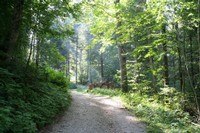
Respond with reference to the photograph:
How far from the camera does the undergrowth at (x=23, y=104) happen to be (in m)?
3.79

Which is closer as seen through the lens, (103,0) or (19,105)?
(19,105)

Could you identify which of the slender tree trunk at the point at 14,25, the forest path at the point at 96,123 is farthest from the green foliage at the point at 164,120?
the slender tree trunk at the point at 14,25

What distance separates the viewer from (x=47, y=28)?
739cm

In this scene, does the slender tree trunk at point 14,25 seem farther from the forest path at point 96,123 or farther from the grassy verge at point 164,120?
the grassy verge at point 164,120

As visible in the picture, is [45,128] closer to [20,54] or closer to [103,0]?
[20,54]

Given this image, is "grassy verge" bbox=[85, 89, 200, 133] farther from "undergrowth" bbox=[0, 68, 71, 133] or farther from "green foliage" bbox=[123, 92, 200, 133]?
"undergrowth" bbox=[0, 68, 71, 133]

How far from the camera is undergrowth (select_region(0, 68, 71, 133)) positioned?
379 cm

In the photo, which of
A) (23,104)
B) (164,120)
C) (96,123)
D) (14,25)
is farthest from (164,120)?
(14,25)

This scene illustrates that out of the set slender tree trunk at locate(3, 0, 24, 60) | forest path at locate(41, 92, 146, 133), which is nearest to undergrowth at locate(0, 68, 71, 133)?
forest path at locate(41, 92, 146, 133)

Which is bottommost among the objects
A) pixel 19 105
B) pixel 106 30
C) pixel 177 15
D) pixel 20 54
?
pixel 19 105

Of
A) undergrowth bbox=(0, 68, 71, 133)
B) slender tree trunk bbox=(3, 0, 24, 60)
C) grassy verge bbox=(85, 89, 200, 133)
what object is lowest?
grassy verge bbox=(85, 89, 200, 133)

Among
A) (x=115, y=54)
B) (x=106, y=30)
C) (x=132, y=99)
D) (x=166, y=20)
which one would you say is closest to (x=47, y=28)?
(x=166, y=20)

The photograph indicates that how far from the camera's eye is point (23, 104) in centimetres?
475

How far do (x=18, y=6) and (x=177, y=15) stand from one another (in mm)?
5970
